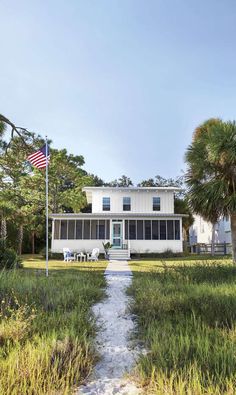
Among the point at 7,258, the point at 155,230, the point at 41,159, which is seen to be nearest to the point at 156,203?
the point at 155,230

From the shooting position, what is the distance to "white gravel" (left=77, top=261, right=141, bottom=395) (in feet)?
11.5

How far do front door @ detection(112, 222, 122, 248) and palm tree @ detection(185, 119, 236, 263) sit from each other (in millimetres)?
13781

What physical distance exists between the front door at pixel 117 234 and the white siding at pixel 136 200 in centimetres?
194

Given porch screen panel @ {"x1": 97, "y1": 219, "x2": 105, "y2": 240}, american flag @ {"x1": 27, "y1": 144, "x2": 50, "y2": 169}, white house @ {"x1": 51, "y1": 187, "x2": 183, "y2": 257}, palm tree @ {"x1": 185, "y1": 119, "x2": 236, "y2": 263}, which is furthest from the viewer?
porch screen panel @ {"x1": 97, "y1": 219, "x2": 105, "y2": 240}

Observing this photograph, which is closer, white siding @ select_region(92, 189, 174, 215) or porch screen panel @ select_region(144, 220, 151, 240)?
porch screen panel @ select_region(144, 220, 151, 240)

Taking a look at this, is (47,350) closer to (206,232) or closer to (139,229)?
(139,229)

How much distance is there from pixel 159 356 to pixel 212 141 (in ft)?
37.0

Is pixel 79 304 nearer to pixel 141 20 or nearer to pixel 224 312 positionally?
pixel 224 312

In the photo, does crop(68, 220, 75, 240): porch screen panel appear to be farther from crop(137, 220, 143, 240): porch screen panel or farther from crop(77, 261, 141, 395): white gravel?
crop(77, 261, 141, 395): white gravel

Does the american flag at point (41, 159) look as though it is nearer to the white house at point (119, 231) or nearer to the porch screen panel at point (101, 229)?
the white house at point (119, 231)

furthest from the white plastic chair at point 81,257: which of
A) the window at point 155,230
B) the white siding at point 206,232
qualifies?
the white siding at point 206,232

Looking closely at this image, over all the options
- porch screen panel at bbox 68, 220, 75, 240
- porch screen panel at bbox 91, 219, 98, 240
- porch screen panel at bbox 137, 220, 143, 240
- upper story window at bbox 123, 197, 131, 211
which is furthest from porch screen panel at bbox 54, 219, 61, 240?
porch screen panel at bbox 137, 220, 143, 240

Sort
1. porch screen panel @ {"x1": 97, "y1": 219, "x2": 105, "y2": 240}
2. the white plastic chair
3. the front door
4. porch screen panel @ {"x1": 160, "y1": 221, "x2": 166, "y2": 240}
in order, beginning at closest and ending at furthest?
the white plastic chair, porch screen panel @ {"x1": 160, "y1": 221, "x2": 166, "y2": 240}, the front door, porch screen panel @ {"x1": 97, "y1": 219, "x2": 105, "y2": 240}

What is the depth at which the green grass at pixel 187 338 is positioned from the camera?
127 inches
